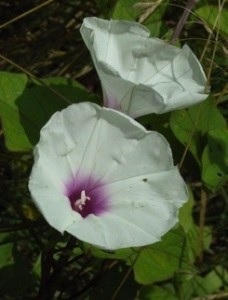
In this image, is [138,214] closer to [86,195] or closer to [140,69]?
[86,195]

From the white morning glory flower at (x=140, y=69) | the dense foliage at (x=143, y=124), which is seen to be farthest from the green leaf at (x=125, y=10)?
the white morning glory flower at (x=140, y=69)

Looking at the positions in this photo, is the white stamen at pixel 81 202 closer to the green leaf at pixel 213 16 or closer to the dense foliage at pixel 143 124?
the dense foliage at pixel 143 124

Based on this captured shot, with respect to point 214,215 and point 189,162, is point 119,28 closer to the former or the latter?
point 189,162

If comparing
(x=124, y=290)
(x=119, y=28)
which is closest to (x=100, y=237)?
(x=119, y=28)

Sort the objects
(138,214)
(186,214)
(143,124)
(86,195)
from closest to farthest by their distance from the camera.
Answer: (138,214) → (86,195) → (143,124) → (186,214)

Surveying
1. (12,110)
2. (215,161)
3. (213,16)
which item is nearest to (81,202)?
(12,110)
